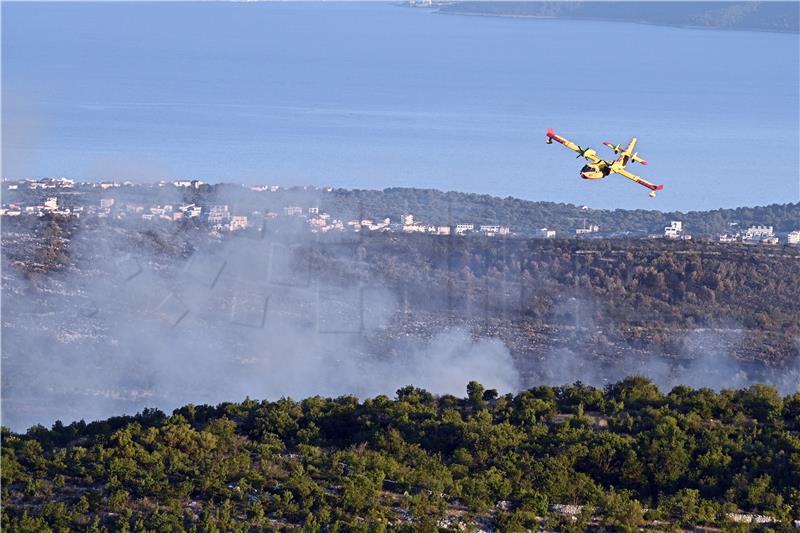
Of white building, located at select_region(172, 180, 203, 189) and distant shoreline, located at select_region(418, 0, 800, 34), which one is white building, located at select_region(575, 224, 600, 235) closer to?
white building, located at select_region(172, 180, 203, 189)

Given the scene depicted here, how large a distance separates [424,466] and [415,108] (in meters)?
92.0

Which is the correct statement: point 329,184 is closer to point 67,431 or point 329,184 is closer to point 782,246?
point 782,246

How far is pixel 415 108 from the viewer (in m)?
114

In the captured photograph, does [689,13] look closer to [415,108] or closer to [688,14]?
[688,14]

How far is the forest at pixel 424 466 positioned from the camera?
20.9 m

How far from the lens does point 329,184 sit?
2926 inches

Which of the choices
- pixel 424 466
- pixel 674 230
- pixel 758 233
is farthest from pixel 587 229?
pixel 424 466

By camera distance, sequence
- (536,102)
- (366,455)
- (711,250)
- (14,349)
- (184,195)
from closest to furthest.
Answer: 1. (366,455)
2. (14,349)
3. (711,250)
4. (184,195)
5. (536,102)

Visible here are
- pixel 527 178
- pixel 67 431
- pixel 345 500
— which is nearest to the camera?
pixel 345 500

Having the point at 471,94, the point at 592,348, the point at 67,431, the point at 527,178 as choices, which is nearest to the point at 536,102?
the point at 471,94

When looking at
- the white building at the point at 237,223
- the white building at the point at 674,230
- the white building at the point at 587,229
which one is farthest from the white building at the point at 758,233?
the white building at the point at 237,223

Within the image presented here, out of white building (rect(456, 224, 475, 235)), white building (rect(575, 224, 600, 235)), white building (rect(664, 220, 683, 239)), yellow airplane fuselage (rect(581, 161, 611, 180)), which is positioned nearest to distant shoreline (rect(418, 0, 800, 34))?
white building (rect(664, 220, 683, 239))

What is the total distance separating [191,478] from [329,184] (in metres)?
52.7

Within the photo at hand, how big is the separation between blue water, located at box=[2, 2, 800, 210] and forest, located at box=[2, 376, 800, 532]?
44.9 m
